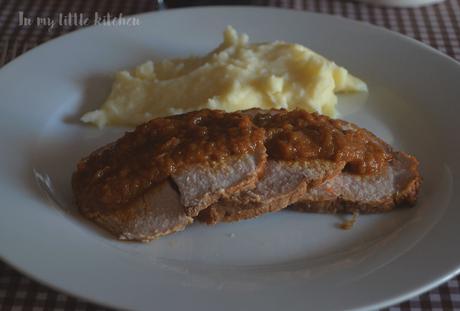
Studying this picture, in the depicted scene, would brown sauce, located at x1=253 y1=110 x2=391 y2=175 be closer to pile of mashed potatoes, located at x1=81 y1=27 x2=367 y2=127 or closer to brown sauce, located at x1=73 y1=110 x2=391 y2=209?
brown sauce, located at x1=73 y1=110 x2=391 y2=209

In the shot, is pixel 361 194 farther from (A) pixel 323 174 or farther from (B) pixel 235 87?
(B) pixel 235 87

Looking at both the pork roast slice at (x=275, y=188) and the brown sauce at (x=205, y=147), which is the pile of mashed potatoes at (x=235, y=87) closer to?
the brown sauce at (x=205, y=147)

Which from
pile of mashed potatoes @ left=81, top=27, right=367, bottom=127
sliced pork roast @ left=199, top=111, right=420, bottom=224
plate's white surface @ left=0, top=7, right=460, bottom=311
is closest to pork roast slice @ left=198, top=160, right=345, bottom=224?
sliced pork roast @ left=199, top=111, right=420, bottom=224

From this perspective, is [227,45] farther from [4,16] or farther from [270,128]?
[4,16]

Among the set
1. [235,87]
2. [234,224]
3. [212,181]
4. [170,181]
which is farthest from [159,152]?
[235,87]

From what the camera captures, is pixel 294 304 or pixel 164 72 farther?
pixel 164 72

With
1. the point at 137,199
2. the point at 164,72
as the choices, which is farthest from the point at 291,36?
the point at 137,199
